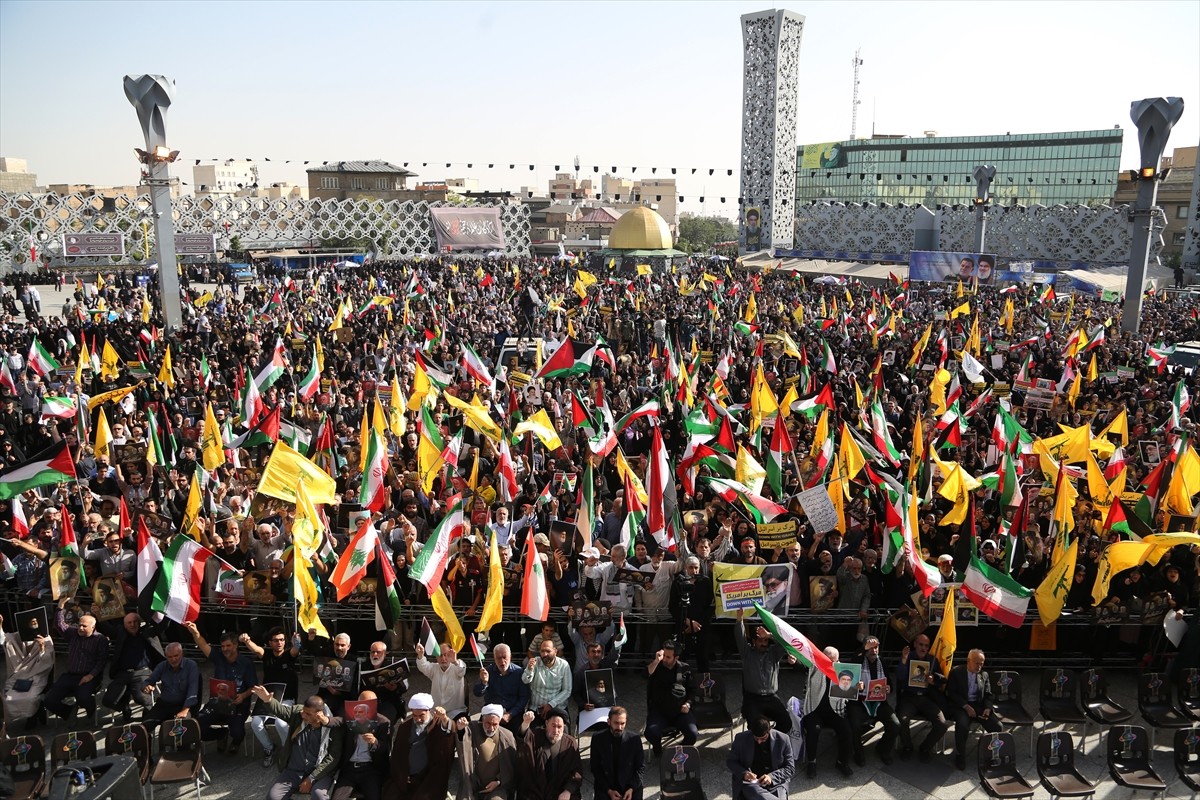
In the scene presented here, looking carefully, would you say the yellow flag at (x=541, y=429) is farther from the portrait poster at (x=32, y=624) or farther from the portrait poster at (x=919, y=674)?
the portrait poster at (x=919, y=674)

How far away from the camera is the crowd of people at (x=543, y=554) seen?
7.81 m

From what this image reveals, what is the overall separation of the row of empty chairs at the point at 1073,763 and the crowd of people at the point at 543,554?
21.6 inches

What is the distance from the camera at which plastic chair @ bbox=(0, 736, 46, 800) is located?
7.03 m

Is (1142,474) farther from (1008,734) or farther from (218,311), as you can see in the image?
(218,311)

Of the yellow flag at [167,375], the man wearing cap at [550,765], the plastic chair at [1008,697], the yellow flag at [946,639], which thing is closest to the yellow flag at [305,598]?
the man wearing cap at [550,765]

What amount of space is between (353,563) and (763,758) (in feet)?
13.7

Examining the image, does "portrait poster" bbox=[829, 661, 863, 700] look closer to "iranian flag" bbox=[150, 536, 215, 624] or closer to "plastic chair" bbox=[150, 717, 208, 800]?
"plastic chair" bbox=[150, 717, 208, 800]

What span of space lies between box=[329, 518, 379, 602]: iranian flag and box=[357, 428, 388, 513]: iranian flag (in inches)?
89.0

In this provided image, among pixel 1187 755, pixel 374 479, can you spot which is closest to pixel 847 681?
pixel 1187 755

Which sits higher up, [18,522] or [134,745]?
[18,522]

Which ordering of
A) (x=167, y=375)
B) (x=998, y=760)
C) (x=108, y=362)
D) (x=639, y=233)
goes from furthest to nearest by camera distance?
(x=639, y=233) → (x=108, y=362) → (x=167, y=375) → (x=998, y=760)

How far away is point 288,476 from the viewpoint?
10.0 metres

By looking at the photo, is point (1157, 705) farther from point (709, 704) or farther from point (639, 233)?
point (639, 233)

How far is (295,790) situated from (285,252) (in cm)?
7069
